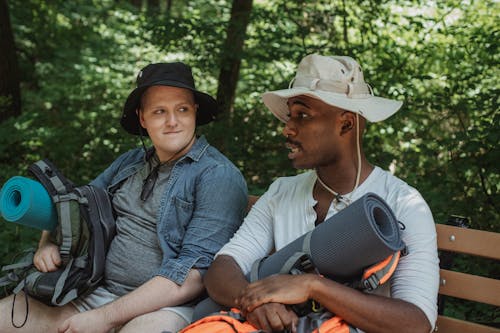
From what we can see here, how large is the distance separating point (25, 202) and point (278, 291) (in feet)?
4.21

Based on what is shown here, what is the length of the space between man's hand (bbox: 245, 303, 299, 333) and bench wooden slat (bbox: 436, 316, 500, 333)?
861 mm

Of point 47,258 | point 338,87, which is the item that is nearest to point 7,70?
point 47,258

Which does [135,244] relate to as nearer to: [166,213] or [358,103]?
[166,213]

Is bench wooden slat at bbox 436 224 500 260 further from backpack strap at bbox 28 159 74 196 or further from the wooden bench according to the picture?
backpack strap at bbox 28 159 74 196

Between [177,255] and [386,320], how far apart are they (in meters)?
1.09

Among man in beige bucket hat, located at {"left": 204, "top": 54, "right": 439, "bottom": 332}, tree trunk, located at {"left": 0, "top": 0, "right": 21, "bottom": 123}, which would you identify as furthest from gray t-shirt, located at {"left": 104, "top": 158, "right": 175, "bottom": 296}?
tree trunk, located at {"left": 0, "top": 0, "right": 21, "bottom": 123}

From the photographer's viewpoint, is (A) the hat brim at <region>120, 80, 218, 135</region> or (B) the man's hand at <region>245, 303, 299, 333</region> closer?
(B) the man's hand at <region>245, 303, 299, 333</region>

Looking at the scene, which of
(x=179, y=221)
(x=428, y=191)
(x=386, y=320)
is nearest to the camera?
(x=386, y=320)

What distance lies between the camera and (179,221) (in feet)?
9.38

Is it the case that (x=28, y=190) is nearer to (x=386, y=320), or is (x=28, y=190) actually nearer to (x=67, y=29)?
(x=386, y=320)

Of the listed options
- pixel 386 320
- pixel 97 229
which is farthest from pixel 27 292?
pixel 386 320

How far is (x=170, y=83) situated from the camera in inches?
114

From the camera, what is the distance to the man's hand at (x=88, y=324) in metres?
2.57

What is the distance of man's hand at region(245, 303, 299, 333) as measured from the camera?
2143 millimetres
